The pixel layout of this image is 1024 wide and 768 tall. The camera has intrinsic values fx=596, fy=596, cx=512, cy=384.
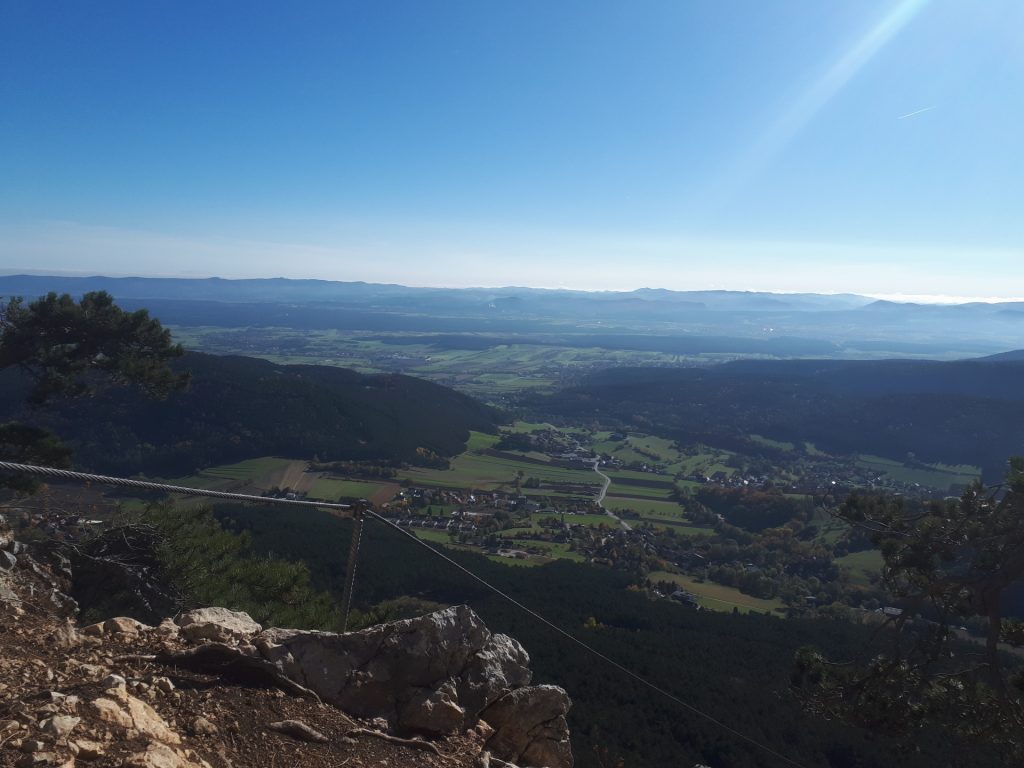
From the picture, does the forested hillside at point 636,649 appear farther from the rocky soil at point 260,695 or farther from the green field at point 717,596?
the rocky soil at point 260,695

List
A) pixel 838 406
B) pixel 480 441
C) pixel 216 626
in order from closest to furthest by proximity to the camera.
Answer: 1. pixel 216 626
2. pixel 480 441
3. pixel 838 406

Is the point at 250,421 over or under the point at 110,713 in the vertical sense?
under

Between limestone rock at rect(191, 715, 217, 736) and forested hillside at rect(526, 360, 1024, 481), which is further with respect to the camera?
forested hillside at rect(526, 360, 1024, 481)

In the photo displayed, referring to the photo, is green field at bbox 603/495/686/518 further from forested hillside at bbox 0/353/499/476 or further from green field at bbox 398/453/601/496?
forested hillside at bbox 0/353/499/476

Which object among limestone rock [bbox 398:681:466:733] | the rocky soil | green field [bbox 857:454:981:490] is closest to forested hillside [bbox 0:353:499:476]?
the rocky soil

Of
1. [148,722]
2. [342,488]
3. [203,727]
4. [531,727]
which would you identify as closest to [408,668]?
[531,727]

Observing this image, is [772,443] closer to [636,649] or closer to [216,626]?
[636,649]

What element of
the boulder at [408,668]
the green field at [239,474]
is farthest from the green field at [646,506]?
the boulder at [408,668]
